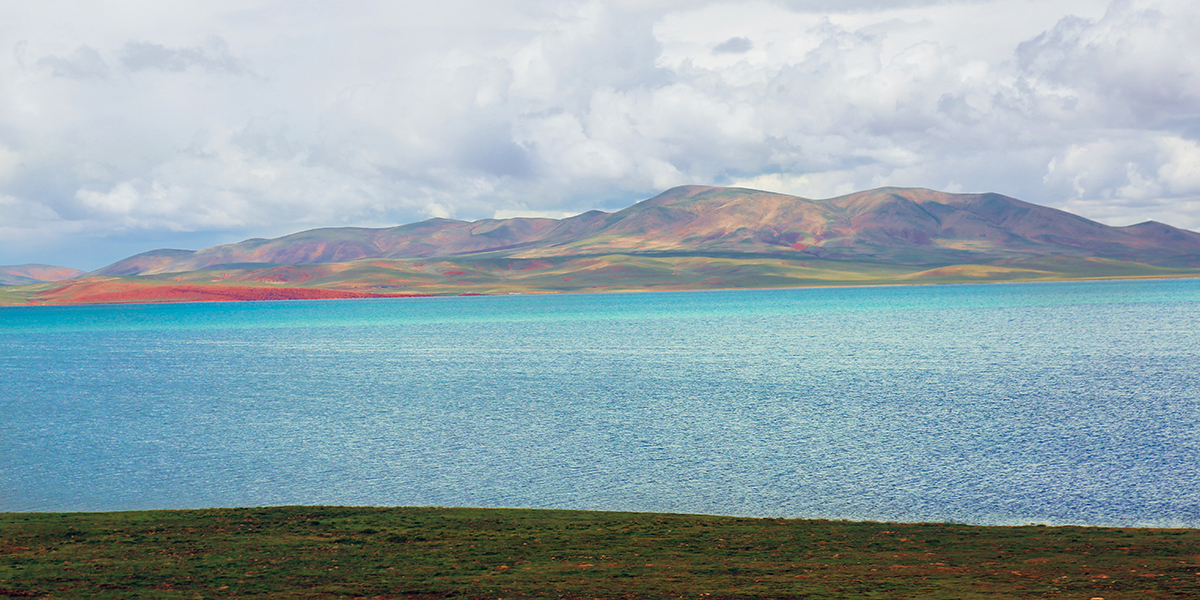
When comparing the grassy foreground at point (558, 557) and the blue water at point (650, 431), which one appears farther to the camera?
the blue water at point (650, 431)

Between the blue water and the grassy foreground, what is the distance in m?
3.99

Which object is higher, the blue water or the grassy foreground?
the grassy foreground

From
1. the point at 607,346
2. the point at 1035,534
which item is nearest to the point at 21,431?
the point at 1035,534

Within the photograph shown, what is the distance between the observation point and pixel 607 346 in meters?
81.6

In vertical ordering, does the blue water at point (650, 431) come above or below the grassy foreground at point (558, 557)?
below

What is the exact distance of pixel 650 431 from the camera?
34.4m

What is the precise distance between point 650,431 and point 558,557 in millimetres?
18603

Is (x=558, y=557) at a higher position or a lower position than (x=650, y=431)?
higher

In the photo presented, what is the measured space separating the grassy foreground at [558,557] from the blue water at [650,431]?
3991 mm

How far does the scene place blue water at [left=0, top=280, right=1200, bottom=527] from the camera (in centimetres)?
2438

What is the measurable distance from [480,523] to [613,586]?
6.81 m

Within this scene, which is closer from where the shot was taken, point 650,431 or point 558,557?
point 558,557

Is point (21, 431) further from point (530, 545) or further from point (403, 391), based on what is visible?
point (530, 545)

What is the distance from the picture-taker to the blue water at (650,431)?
24.4 m
